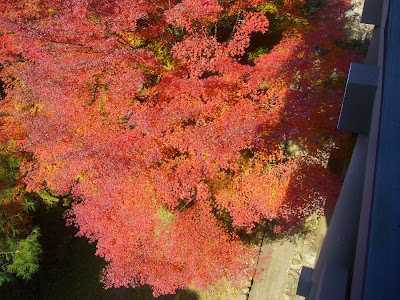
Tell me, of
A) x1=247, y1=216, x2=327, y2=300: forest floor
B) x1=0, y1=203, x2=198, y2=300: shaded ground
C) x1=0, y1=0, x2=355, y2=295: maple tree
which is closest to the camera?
x1=0, y1=0, x2=355, y2=295: maple tree

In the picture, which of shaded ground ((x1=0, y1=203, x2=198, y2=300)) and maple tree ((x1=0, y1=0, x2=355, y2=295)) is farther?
shaded ground ((x1=0, y1=203, x2=198, y2=300))

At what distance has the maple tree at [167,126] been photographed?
8.02 m

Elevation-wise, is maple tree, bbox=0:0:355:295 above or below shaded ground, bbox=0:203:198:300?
above

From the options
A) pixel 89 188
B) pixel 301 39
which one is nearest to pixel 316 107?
pixel 301 39

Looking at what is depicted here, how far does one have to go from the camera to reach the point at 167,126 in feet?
26.3

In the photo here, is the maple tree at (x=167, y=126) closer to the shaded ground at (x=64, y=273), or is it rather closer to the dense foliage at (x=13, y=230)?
the dense foliage at (x=13, y=230)

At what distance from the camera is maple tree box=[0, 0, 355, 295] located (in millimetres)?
8016

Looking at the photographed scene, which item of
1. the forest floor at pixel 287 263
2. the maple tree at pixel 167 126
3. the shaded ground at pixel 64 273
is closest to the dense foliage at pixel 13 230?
the maple tree at pixel 167 126

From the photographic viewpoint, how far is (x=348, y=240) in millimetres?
3314

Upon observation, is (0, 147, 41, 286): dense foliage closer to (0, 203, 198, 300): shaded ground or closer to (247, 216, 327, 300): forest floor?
(0, 203, 198, 300): shaded ground

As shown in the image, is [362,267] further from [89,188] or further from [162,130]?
[89,188]

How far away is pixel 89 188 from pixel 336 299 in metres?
8.62

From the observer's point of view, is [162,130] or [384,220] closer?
[384,220]

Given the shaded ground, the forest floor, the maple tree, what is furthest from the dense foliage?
the forest floor
